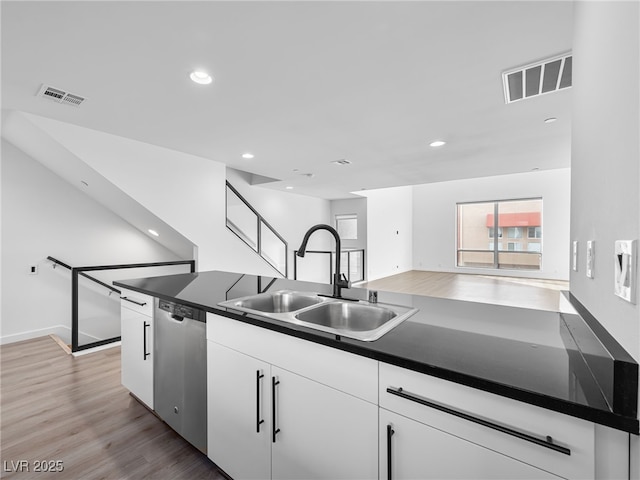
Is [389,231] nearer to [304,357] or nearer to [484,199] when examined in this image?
[484,199]

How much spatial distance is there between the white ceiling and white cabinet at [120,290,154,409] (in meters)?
1.62

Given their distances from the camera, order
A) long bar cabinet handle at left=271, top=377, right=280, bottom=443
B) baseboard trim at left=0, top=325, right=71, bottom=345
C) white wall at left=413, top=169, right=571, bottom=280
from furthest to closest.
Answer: white wall at left=413, top=169, right=571, bottom=280, baseboard trim at left=0, top=325, right=71, bottom=345, long bar cabinet handle at left=271, top=377, right=280, bottom=443

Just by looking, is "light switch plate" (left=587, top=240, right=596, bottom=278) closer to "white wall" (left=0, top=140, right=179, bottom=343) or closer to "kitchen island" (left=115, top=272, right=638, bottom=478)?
"kitchen island" (left=115, top=272, right=638, bottom=478)

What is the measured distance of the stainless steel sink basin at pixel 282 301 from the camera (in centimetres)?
175

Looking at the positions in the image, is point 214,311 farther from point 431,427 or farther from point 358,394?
point 431,427

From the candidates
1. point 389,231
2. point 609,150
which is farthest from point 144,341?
point 389,231

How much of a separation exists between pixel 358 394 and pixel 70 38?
243 cm

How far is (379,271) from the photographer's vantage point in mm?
8625

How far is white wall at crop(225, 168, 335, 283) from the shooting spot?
6168mm

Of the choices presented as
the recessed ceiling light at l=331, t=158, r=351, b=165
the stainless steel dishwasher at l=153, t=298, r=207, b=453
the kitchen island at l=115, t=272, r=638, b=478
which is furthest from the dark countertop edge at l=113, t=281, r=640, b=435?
the recessed ceiling light at l=331, t=158, r=351, b=165

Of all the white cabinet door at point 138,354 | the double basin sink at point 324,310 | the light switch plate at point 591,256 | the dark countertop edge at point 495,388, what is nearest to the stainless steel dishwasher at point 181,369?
the white cabinet door at point 138,354

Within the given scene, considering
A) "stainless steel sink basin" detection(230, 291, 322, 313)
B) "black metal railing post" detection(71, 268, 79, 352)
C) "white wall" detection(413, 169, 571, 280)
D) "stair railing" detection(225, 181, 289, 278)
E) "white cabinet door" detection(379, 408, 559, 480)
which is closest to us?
"white cabinet door" detection(379, 408, 559, 480)

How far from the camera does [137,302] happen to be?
6.86 feet

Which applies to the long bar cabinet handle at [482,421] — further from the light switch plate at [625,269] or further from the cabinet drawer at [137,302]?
the cabinet drawer at [137,302]
